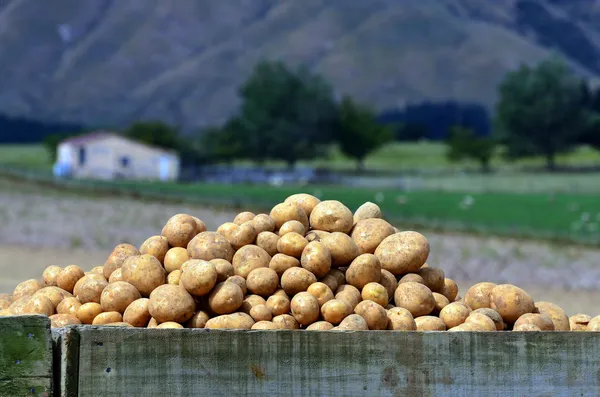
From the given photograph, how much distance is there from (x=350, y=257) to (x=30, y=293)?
7.36 ft

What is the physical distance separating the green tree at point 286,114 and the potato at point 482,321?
103842 millimetres

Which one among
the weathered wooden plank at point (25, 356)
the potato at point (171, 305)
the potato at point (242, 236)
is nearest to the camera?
the weathered wooden plank at point (25, 356)

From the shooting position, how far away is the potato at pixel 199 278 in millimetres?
5113

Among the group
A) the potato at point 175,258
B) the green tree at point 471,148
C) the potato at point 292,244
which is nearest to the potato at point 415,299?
the potato at point 292,244

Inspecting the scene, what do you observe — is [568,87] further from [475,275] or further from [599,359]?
[599,359]

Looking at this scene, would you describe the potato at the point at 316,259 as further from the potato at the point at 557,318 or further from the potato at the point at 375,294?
the potato at the point at 557,318

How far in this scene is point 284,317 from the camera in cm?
515

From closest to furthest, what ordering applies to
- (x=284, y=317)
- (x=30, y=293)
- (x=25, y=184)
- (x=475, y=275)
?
1. (x=284, y=317)
2. (x=30, y=293)
3. (x=475, y=275)
4. (x=25, y=184)

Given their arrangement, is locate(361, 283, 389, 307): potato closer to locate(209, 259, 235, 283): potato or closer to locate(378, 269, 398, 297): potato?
locate(378, 269, 398, 297): potato

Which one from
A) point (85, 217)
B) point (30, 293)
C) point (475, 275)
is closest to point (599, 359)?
point (30, 293)

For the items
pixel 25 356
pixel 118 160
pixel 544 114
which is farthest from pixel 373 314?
pixel 544 114

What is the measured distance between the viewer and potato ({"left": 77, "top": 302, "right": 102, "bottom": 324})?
5.32 metres

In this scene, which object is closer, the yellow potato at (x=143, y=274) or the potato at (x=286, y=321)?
the potato at (x=286, y=321)

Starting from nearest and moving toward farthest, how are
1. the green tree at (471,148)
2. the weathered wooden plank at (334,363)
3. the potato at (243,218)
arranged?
the weathered wooden plank at (334,363) < the potato at (243,218) < the green tree at (471,148)
